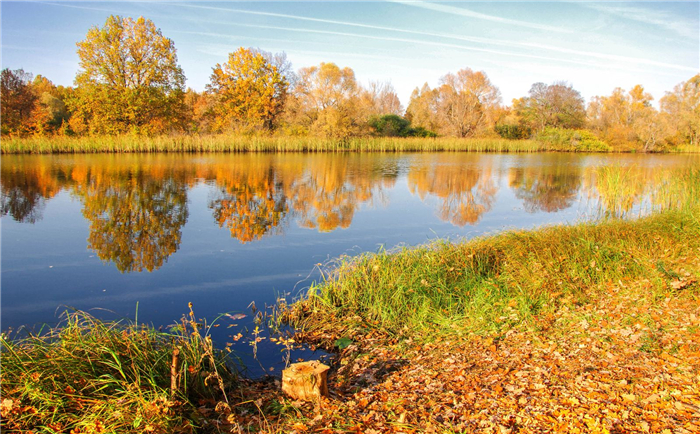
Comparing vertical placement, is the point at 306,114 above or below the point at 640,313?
above

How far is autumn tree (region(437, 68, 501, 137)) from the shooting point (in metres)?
52.3

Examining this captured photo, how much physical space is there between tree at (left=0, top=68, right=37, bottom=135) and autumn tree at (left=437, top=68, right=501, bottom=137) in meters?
42.7

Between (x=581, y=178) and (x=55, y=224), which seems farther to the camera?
(x=581, y=178)

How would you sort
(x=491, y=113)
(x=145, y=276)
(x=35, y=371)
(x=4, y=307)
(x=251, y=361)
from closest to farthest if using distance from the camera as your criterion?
(x=35, y=371) < (x=251, y=361) < (x=4, y=307) < (x=145, y=276) < (x=491, y=113)

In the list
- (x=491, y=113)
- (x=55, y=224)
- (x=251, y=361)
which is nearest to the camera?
(x=251, y=361)

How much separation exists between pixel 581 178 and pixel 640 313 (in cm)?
1635

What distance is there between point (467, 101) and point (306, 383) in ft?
175

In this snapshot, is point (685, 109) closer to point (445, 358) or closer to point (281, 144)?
point (281, 144)

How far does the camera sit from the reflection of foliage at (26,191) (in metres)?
10.6

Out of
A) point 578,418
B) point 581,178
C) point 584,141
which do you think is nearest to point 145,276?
point 578,418

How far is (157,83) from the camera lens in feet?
128

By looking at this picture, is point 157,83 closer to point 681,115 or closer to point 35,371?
point 35,371

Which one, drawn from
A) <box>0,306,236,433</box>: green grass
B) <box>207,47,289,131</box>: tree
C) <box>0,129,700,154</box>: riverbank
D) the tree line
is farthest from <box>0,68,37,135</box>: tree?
<box>0,306,236,433</box>: green grass

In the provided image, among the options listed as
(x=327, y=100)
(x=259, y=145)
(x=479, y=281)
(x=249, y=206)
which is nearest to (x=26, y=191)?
(x=249, y=206)
